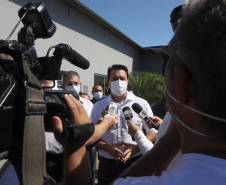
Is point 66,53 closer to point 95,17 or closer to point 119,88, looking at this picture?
point 119,88

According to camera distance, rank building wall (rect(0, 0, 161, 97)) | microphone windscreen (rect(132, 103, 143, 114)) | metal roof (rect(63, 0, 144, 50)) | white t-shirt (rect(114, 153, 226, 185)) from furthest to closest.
A: metal roof (rect(63, 0, 144, 50)) → building wall (rect(0, 0, 161, 97)) → microphone windscreen (rect(132, 103, 143, 114)) → white t-shirt (rect(114, 153, 226, 185))

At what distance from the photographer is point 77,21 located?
311 inches

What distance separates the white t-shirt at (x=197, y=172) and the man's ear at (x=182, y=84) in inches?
6.9

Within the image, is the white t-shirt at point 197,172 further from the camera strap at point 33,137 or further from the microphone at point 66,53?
the microphone at point 66,53

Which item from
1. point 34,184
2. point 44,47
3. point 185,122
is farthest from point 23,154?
point 44,47

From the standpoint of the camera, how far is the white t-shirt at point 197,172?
1.85 ft

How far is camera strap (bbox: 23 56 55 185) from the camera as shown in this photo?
2.89ft

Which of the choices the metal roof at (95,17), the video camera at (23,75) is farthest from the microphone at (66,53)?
the metal roof at (95,17)

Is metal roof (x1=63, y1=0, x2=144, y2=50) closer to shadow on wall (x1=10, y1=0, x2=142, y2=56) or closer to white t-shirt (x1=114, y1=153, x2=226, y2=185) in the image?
shadow on wall (x1=10, y1=0, x2=142, y2=56)

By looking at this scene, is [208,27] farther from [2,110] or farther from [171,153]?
[2,110]

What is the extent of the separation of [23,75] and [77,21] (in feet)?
24.4

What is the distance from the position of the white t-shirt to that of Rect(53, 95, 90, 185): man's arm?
421 mm

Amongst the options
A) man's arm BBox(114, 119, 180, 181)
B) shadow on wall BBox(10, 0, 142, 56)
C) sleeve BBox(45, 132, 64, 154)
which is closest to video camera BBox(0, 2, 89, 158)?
man's arm BBox(114, 119, 180, 181)

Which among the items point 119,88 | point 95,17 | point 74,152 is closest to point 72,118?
point 74,152
